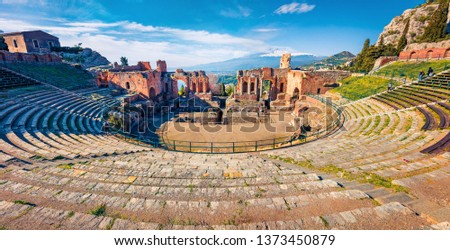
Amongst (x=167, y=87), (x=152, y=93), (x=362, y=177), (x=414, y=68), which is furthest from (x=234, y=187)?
(x=167, y=87)

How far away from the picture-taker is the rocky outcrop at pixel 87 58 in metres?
49.5

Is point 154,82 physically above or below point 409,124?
above

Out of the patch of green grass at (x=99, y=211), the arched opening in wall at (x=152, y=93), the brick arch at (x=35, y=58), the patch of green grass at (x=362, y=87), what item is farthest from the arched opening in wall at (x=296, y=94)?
the brick arch at (x=35, y=58)

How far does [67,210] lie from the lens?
4547 millimetres

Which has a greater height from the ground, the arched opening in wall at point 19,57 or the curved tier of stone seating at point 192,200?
the arched opening in wall at point 19,57

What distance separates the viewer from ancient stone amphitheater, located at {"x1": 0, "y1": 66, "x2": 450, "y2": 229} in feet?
13.9

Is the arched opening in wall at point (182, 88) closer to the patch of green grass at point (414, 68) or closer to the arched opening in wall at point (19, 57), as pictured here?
the arched opening in wall at point (19, 57)

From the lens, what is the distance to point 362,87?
24.8 metres

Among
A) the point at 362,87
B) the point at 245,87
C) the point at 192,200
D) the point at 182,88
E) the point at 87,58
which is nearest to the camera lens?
the point at 192,200

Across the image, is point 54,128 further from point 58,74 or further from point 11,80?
point 58,74

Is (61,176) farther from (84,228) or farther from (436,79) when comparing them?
(436,79)

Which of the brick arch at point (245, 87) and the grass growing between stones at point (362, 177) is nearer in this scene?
the grass growing between stones at point (362, 177)

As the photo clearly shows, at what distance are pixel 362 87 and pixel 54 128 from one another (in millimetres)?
33015

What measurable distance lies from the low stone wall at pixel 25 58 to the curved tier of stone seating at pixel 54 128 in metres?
10.8
